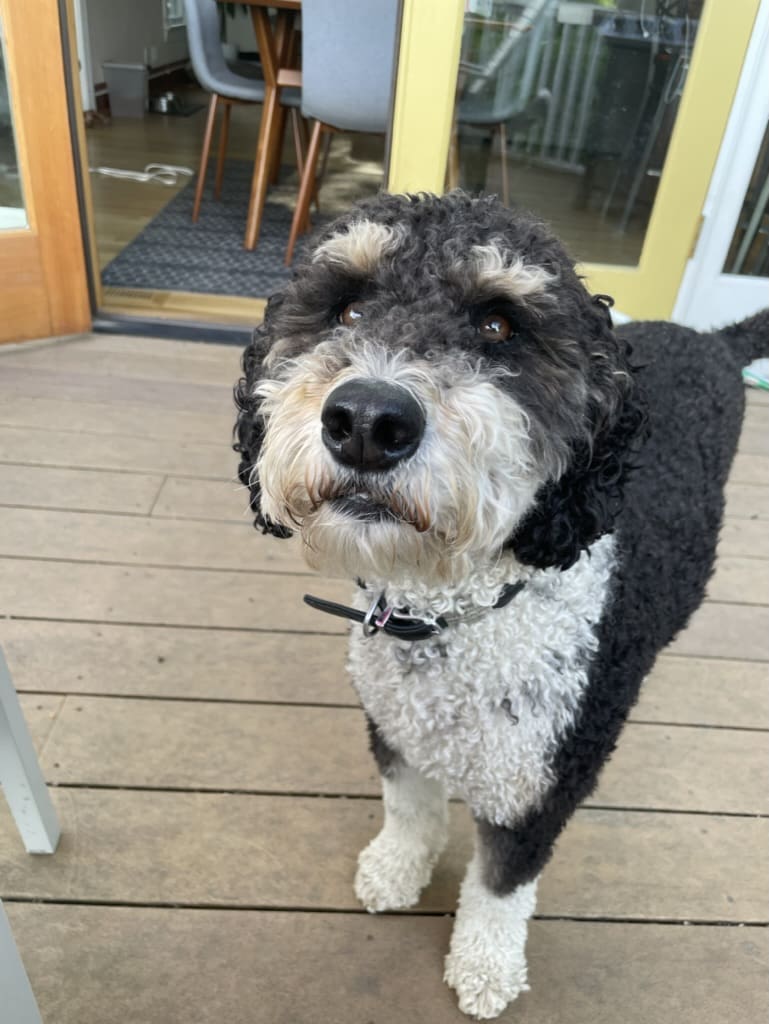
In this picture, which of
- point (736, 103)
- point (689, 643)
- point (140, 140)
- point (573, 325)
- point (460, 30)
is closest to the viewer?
point (573, 325)

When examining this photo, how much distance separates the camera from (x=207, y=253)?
12.3 ft

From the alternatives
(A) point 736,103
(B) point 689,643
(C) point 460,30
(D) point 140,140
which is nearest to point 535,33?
(C) point 460,30

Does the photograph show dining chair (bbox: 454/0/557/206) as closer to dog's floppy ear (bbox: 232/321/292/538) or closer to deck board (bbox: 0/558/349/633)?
deck board (bbox: 0/558/349/633)

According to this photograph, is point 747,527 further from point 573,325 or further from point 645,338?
point 573,325

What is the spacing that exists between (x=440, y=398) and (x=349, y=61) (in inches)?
113

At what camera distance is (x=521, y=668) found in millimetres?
985

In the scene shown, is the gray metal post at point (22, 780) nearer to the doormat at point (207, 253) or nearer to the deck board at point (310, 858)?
the deck board at point (310, 858)

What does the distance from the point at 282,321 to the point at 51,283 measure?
2.19 metres

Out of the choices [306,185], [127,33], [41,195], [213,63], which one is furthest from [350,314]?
[127,33]

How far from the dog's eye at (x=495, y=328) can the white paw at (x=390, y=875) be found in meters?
0.86

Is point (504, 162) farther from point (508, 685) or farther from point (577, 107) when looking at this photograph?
point (508, 685)

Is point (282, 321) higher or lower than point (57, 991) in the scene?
higher

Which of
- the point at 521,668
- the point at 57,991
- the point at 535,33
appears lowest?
the point at 57,991

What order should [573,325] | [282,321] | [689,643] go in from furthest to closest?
[689,643], [282,321], [573,325]
